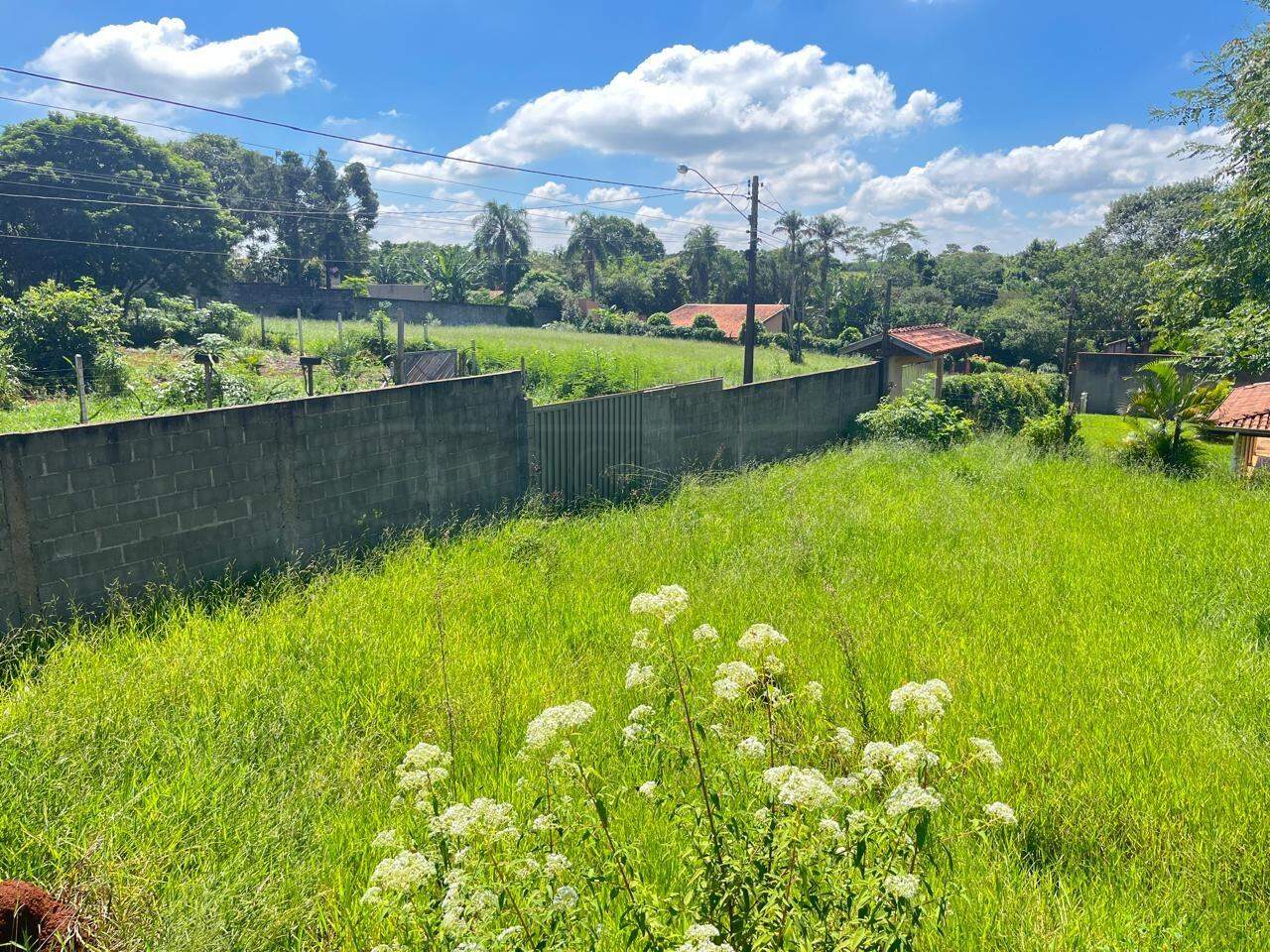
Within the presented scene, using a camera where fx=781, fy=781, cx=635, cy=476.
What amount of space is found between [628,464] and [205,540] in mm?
5644

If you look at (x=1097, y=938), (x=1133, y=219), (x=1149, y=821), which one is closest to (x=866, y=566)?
(x=1149, y=821)

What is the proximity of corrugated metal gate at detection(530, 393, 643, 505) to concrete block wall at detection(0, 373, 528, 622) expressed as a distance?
0.32m

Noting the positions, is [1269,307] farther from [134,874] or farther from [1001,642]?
[134,874]

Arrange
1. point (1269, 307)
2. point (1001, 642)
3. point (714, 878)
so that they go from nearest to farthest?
1. point (714, 878)
2. point (1001, 642)
3. point (1269, 307)

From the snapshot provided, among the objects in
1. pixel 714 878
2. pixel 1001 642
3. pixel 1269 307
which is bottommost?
pixel 1001 642

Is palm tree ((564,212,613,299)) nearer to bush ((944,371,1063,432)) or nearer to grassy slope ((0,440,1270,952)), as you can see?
bush ((944,371,1063,432))

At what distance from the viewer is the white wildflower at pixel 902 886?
1860mm

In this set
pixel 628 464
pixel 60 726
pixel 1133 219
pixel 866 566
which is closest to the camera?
pixel 60 726

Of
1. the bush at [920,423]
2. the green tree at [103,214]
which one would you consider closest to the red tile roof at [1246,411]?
the bush at [920,423]

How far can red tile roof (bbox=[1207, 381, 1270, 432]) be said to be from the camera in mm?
13945

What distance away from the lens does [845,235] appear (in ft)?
197

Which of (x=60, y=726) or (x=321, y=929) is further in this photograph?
(x=60, y=726)

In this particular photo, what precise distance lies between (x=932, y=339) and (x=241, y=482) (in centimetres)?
2174

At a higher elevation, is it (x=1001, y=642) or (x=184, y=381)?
(x=184, y=381)
